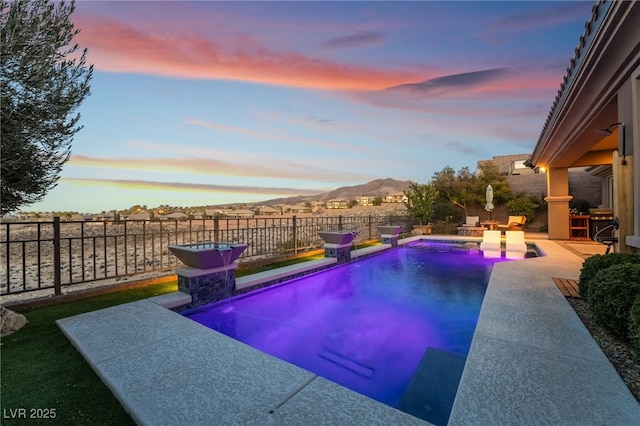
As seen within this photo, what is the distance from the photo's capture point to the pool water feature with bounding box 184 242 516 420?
3.44 metres

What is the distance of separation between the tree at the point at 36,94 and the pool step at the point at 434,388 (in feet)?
17.2

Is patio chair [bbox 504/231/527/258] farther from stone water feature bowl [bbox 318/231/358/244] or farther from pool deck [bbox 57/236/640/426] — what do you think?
pool deck [bbox 57/236/640/426]

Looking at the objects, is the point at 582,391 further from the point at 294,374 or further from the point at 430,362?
the point at 294,374

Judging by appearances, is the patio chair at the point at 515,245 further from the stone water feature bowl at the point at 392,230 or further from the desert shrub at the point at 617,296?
the desert shrub at the point at 617,296

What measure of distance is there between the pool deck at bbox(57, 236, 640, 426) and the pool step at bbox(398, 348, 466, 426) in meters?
0.40

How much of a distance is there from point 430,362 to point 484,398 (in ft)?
4.93

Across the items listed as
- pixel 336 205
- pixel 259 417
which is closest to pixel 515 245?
pixel 259 417

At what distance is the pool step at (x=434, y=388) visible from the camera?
97.7 inches

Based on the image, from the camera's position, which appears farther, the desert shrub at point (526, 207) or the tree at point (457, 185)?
the tree at point (457, 185)

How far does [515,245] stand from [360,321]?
7948 millimetres

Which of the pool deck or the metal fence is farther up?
the metal fence

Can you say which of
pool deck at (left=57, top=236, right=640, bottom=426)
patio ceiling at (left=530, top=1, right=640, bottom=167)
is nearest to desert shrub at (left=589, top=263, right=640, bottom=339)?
pool deck at (left=57, top=236, right=640, bottom=426)

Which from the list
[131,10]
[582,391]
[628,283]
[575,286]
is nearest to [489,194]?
[575,286]

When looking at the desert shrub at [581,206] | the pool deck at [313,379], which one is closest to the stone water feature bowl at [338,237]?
the pool deck at [313,379]
